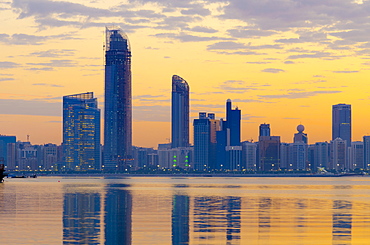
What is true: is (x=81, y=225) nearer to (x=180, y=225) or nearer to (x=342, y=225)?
(x=180, y=225)

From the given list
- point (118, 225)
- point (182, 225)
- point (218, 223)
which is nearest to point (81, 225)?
point (118, 225)

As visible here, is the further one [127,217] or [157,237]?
[127,217]

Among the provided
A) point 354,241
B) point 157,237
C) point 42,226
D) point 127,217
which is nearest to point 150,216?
point 127,217

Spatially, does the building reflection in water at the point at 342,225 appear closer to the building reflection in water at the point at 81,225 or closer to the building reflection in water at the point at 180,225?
the building reflection in water at the point at 180,225

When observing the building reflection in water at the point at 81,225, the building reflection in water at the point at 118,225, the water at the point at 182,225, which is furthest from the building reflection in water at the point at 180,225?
the building reflection in water at the point at 81,225

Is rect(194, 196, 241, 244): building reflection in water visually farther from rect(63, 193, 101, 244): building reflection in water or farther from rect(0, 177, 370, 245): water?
rect(63, 193, 101, 244): building reflection in water

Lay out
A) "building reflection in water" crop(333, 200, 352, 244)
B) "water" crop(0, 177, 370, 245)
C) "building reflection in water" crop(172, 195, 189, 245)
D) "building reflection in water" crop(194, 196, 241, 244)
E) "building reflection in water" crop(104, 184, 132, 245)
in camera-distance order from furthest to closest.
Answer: "building reflection in water" crop(194, 196, 241, 244) → "building reflection in water" crop(333, 200, 352, 244) → "building reflection in water" crop(172, 195, 189, 245) → "water" crop(0, 177, 370, 245) → "building reflection in water" crop(104, 184, 132, 245)

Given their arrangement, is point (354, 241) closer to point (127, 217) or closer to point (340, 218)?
point (340, 218)

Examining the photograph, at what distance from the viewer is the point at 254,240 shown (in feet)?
148

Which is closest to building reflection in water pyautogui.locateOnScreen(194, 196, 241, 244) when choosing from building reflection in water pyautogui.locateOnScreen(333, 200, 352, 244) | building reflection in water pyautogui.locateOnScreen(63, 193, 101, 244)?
building reflection in water pyautogui.locateOnScreen(333, 200, 352, 244)

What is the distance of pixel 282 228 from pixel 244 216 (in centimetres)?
1152

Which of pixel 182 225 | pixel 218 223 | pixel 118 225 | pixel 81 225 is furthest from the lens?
pixel 218 223

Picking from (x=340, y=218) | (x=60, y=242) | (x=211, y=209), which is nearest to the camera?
(x=60, y=242)

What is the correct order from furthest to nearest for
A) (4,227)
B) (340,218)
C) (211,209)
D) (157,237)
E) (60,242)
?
(211,209) < (340,218) < (4,227) < (157,237) < (60,242)
